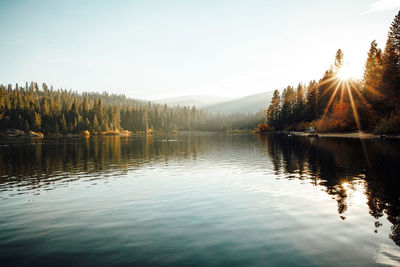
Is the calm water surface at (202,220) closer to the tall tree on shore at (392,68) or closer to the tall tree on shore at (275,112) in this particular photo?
the tall tree on shore at (392,68)

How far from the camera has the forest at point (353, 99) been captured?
65.7 metres

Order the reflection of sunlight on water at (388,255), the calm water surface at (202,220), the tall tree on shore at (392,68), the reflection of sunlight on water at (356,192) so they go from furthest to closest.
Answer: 1. the tall tree on shore at (392,68)
2. the reflection of sunlight on water at (356,192)
3. the calm water surface at (202,220)
4. the reflection of sunlight on water at (388,255)

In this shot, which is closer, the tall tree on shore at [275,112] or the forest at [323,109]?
the forest at [323,109]

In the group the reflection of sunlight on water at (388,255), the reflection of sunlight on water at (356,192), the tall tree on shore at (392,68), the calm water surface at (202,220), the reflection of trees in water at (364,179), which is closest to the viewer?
the reflection of sunlight on water at (388,255)

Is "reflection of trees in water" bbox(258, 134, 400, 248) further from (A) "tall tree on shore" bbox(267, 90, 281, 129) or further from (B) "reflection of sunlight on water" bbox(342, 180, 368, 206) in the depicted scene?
(A) "tall tree on shore" bbox(267, 90, 281, 129)

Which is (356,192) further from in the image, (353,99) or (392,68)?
(353,99)

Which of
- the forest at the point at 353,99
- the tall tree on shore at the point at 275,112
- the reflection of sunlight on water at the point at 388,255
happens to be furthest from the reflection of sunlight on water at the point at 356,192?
the tall tree on shore at the point at 275,112

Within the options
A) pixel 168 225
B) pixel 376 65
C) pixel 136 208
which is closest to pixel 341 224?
pixel 168 225

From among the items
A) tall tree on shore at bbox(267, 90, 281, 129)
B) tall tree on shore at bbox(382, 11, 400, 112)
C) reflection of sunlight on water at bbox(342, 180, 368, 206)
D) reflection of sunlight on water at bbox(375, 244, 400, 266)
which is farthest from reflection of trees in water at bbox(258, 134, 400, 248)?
tall tree on shore at bbox(267, 90, 281, 129)

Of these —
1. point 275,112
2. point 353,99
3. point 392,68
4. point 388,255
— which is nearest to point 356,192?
A: point 388,255

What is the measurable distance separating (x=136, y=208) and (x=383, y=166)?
2531 cm

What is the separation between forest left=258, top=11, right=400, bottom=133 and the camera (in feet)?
216

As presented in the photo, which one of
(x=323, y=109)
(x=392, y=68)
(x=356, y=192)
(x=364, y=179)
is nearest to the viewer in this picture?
(x=356, y=192)

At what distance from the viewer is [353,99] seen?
88.6 meters
